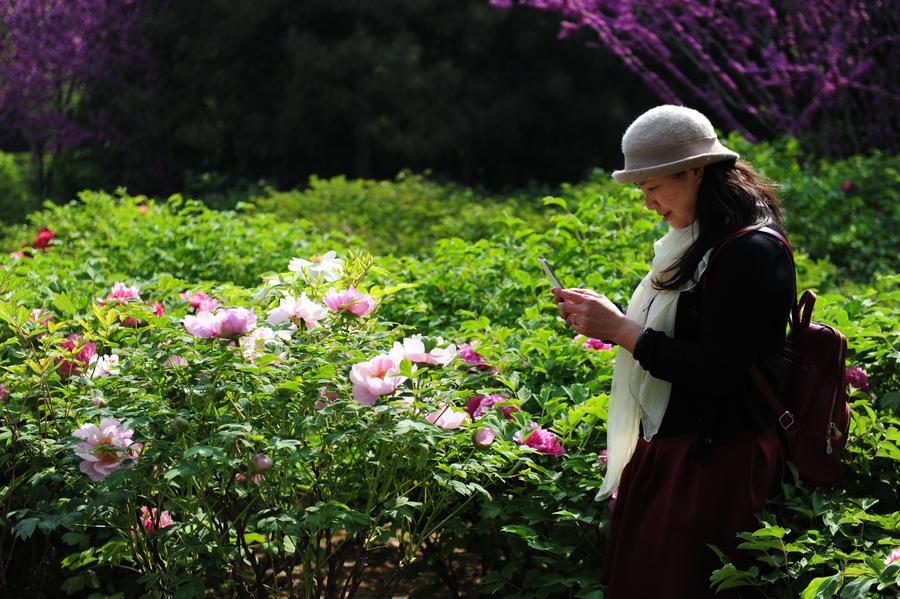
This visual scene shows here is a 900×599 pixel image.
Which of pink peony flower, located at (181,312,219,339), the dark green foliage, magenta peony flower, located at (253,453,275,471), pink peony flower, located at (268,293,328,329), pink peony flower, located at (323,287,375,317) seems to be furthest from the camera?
the dark green foliage

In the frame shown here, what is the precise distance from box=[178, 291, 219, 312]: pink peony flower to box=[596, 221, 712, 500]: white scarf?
1.15 meters

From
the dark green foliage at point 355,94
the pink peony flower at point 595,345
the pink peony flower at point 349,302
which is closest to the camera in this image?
the pink peony flower at point 349,302

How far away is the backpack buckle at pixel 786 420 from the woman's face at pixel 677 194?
426mm

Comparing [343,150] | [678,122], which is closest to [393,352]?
[678,122]

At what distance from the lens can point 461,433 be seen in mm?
2650

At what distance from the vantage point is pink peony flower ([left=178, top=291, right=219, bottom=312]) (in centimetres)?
305

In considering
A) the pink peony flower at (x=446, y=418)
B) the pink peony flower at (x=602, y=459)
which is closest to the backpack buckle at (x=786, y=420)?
the pink peony flower at (x=602, y=459)

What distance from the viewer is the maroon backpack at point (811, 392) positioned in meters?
2.27

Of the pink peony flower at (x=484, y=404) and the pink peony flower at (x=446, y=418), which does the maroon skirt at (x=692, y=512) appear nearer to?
the pink peony flower at (x=446, y=418)

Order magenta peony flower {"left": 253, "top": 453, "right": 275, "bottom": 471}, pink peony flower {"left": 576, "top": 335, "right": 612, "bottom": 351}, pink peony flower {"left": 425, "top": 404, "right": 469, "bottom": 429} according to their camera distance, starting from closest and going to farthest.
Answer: magenta peony flower {"left": 253, "top": 453, "right": 275, "bottom": 471}, pink peony flower {"left": 425, "top": 404, "right": 469, "bottom": 429}, pink peony flower {"left": 576, "top": 335, "right": 612, "bottom": 351}

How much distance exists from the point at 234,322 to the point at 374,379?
34 centimetres

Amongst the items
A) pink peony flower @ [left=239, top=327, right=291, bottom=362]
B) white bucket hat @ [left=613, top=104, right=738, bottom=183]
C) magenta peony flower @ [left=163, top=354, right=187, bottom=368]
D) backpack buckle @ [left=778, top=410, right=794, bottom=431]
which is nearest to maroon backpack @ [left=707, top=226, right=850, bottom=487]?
backpack buckle @ [left=778, top=410, right=794, bottom=431]

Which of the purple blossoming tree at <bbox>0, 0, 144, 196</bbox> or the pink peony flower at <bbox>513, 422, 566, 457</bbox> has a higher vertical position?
the pink peony flower at <bbox>513, 422, 566, 457</bbox>

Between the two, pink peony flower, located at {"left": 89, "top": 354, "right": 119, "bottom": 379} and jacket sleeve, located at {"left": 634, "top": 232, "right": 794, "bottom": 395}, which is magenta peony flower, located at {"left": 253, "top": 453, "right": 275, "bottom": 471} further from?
jacket sleeve, located at {"left": 634, "top": 232, "right": 794, "bottom": 395}
